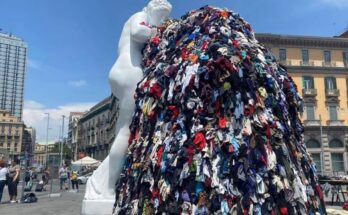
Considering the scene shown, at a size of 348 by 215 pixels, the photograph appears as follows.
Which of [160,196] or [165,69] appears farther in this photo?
[165,69]

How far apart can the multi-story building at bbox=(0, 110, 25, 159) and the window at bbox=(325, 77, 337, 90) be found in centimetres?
10032

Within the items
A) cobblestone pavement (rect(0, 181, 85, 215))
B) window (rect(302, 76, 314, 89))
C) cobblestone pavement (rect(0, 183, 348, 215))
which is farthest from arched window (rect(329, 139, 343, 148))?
cobblestone pavement (rect(0, 181, 85, 215))

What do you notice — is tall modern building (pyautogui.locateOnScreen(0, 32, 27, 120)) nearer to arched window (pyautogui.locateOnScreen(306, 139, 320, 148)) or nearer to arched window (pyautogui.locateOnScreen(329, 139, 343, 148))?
arched window (pyautogui.locateOnScreen(306, 139, 320, 148))

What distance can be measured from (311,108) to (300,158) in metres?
48.6

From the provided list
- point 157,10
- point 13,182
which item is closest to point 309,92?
point 13,182

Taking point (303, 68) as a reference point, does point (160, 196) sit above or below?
below

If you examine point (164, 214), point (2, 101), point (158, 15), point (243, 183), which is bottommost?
point (164, 214)

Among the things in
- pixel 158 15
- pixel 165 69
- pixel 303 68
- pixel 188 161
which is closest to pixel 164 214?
pixel 188 161

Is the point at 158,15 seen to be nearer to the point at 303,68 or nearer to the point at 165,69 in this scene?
the point at 165,69

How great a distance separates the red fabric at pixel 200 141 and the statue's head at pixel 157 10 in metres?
1.46

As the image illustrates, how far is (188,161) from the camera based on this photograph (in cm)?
194

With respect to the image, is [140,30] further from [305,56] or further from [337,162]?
[305,56]

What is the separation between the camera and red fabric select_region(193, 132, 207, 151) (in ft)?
6.34

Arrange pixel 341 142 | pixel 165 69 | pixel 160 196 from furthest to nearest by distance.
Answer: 1. pixel 341 142
2. pixel 165 69
3. pixel 160 196
